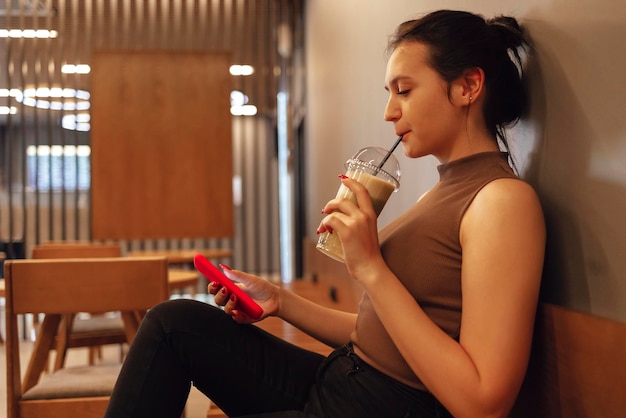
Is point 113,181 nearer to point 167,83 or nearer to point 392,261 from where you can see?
point 167,83

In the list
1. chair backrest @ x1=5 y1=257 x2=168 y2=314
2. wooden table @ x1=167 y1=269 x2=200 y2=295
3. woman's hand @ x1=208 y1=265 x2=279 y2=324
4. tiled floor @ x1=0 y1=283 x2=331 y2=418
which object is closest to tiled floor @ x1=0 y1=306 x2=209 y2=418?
tiled floor @ x1=0 y1=283 x2=331 y2=418

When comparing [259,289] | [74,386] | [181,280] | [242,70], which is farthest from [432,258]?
[242,70]

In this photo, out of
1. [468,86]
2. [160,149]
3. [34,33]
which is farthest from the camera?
[34,33]

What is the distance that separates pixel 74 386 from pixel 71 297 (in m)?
0.27

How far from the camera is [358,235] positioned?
1.09m

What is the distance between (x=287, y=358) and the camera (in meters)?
1.33

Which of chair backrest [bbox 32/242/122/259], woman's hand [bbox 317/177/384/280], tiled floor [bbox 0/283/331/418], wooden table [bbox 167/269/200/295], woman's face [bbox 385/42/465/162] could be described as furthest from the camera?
chair backrest [bbox 32/242/122/259]

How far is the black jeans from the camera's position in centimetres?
123

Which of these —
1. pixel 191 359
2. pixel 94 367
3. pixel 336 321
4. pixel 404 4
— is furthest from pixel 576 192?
pixel 94 367

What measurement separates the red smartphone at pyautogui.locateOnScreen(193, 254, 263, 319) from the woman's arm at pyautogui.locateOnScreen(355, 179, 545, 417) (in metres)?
0.32

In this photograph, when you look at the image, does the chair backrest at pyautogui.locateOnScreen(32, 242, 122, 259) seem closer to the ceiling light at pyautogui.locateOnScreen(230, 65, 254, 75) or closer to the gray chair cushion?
the gray chair cushion

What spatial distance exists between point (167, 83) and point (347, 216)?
4521 mm

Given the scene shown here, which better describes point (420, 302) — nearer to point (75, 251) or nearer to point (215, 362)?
point (215, 362)

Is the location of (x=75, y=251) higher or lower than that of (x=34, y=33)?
lower
